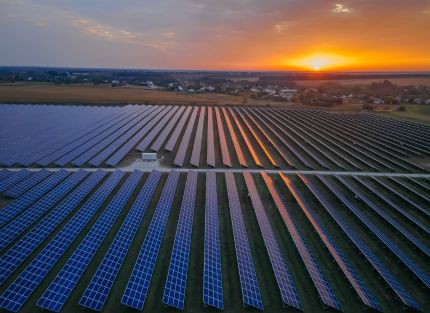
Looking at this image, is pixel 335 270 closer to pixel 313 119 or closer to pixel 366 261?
pixel 366 261

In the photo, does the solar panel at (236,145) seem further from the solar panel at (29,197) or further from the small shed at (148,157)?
the solar panel at (29,197)

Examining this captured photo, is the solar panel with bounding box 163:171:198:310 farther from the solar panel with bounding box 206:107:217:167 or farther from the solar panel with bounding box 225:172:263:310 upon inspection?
the solar panel with bounding box 206:107:217:167

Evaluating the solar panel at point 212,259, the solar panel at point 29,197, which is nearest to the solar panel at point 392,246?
the solar panel at point 212,259

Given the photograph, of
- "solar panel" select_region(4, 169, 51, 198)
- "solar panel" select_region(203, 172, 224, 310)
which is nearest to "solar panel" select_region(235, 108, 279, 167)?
"solar panel" select_region(203, 172, 224, 310)

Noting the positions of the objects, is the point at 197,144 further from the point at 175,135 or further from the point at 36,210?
the point at 36,210

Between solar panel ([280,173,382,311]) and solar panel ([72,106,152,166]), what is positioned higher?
solar panel ([72,106,152,166])

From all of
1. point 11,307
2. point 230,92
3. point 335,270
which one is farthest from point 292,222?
point 230,92
